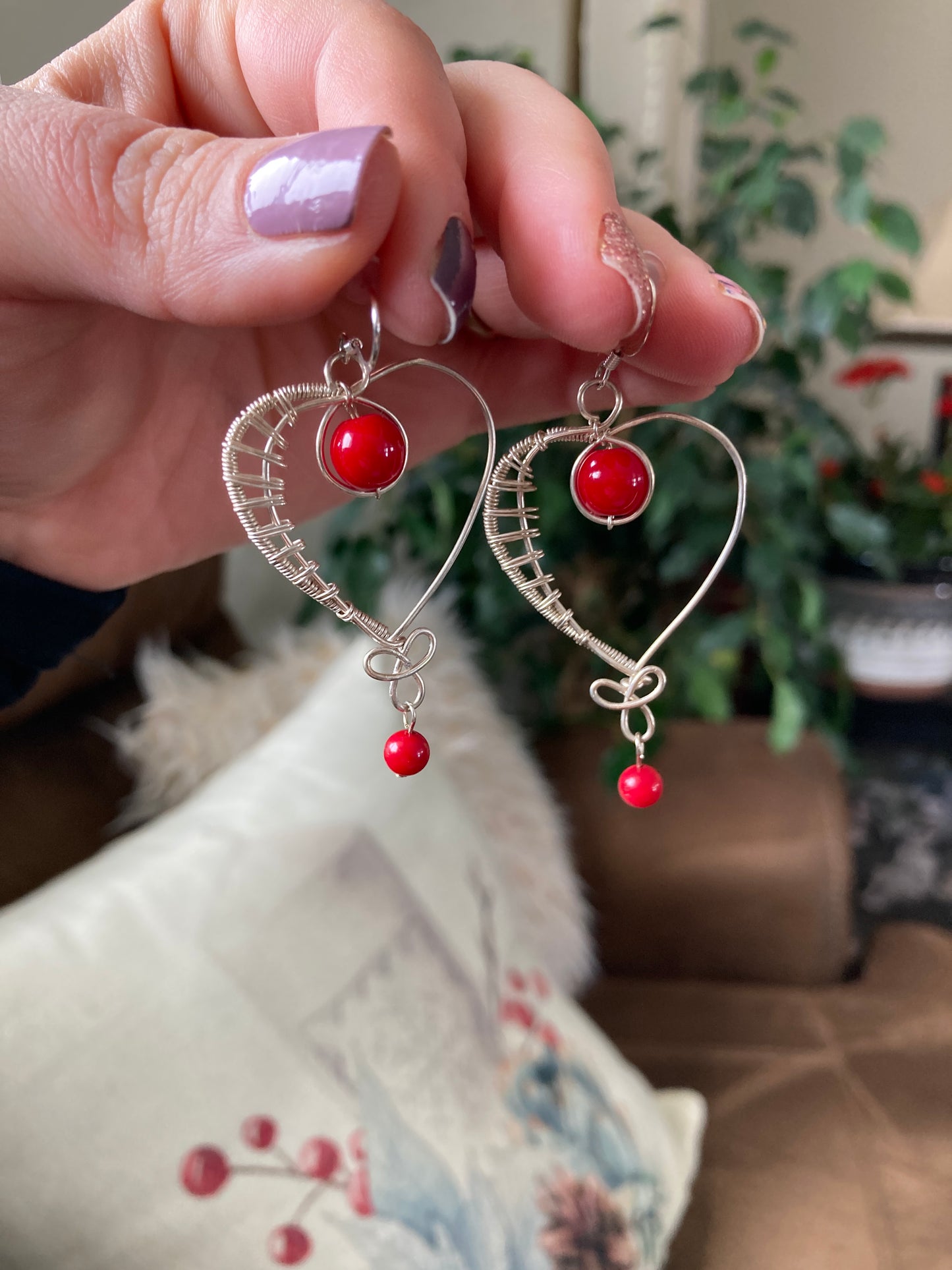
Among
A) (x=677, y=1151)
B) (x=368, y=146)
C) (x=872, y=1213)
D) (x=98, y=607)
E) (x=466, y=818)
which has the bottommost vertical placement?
(x=872, y=1213)

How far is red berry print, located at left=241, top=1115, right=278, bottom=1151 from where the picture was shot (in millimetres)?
589

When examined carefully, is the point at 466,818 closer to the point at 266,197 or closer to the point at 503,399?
the point at 503,399

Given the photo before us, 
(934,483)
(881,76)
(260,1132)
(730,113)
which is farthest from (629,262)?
(881,76)

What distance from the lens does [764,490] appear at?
1.01 m

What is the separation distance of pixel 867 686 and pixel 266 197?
1374 mm

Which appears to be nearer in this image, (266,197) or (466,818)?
(266,197)

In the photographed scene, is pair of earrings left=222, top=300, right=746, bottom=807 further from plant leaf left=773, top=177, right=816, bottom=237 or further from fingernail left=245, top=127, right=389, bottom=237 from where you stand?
plant leaf left=773, top=177, right=816, bottom=237

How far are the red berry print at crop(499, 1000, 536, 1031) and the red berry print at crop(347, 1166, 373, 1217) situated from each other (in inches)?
6.9

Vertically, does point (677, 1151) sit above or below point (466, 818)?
below

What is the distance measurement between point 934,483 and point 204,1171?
4.14 ft

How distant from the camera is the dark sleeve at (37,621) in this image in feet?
1.77

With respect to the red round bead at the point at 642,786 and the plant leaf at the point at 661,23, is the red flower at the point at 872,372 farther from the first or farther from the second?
the red round bead at the point at 642,786

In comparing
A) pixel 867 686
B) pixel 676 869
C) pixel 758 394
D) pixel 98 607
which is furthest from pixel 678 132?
pixel 98 607

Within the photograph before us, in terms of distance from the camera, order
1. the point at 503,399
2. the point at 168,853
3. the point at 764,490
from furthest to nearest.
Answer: the point at 764,490
the point at 168,853
the point at 503,399
